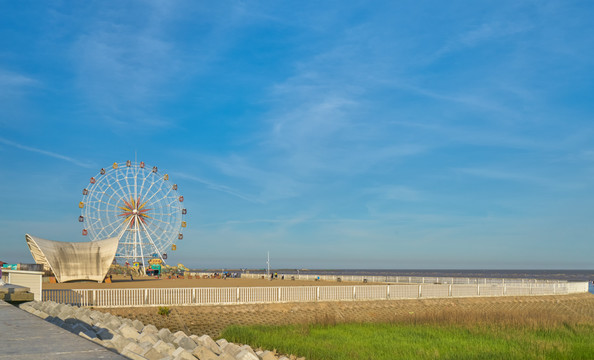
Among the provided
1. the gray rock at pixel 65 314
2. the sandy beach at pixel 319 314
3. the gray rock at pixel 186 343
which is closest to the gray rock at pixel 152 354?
the gray rock at pixel 186 343

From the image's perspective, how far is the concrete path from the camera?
5875 mm

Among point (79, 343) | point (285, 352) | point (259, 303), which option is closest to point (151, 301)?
point (259, 303)

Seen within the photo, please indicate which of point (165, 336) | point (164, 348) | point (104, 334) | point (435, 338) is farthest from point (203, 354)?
point (435, 338)

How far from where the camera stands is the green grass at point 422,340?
15469 mm

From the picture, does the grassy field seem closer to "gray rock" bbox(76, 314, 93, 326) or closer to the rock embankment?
A: the rock embankment

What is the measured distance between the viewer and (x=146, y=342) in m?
9.42

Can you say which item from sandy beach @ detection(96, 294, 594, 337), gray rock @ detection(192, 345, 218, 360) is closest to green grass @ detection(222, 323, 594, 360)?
sandy beach @ detection(96, 294, 594, 337)

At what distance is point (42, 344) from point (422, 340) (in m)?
14.1

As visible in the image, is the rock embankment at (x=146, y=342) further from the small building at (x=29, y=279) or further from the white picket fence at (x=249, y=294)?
the white picket fence at (x=249, y=294)

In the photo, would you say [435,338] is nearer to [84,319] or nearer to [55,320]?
[84,319]

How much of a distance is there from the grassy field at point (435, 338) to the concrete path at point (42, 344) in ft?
28.0

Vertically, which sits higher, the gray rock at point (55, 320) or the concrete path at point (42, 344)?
the concrete path at point (42, 344)

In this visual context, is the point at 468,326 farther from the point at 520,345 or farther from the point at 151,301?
the point at 151,301

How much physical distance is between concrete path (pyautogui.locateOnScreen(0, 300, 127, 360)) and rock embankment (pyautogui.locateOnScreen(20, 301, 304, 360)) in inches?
38.0
